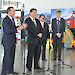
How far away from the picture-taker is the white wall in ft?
31.1

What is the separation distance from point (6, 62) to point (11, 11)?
1334 mm

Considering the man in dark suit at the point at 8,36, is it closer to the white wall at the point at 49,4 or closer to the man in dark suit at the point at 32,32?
the man in dark suit at the point at 32,32

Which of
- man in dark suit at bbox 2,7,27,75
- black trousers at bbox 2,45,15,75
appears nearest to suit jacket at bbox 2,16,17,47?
man in dark suit at bbox 2,7,27,75

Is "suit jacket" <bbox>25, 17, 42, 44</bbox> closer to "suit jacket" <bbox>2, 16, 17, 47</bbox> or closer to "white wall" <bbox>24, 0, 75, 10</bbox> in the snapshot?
"suit jacket" <bbox>2, 16, 17, 47</bbox>

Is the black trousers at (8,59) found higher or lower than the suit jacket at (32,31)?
lower

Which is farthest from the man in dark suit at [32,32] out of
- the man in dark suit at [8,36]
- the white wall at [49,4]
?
the white wall at [49,4]

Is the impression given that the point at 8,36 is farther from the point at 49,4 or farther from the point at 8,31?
the point at 49,4

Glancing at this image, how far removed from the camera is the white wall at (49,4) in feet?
31.1

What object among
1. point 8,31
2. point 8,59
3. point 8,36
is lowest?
point 8,59

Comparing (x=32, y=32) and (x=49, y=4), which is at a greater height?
(x=49, y=4)

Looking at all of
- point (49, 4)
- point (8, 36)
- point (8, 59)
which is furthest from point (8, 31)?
point (49, 4)

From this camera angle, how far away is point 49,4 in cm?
1005

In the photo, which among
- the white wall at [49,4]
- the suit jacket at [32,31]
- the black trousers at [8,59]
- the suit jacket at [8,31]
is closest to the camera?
the suit jacket at [8,31]

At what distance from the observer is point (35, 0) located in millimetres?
10422
